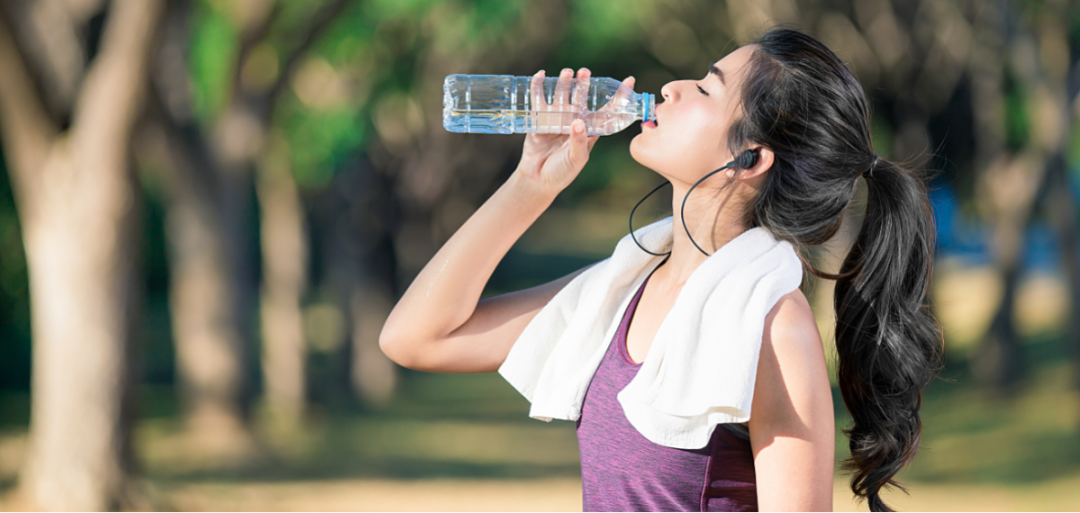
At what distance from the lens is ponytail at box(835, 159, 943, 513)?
7.16ft

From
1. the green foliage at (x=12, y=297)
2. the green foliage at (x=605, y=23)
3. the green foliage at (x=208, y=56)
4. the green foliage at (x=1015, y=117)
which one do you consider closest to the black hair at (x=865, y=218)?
the green foliage at (x=208, y=56)

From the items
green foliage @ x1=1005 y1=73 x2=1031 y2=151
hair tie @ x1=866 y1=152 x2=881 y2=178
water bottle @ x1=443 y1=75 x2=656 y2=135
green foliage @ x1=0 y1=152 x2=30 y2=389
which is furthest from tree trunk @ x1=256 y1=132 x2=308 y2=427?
hair tie @ x1=866 y1=152 x2=881 y2=178

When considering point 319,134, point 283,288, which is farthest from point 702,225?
point 283,288

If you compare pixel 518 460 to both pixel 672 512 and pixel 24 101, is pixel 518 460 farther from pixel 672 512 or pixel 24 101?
pixel 672 512

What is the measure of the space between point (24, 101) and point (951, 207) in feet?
66.0

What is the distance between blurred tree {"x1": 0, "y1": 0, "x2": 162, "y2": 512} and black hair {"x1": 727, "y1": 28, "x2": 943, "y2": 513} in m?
5.16

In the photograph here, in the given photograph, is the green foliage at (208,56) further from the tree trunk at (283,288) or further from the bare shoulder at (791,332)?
the bare shoulder at (791,332)

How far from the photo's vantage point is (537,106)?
2.46 m

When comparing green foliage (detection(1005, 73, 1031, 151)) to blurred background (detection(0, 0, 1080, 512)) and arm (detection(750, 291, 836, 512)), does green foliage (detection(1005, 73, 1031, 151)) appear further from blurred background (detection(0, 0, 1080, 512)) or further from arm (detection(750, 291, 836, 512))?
arm (detection(750, 291, 836, 512))

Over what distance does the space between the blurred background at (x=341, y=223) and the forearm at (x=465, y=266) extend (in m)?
0.81

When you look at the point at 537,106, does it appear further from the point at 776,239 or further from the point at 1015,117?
the point at 1015,117

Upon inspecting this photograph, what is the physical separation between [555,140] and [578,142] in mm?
179

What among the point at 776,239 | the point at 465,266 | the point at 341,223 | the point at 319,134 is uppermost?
the point at 319,134

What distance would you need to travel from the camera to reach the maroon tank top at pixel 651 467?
6.61 ft
